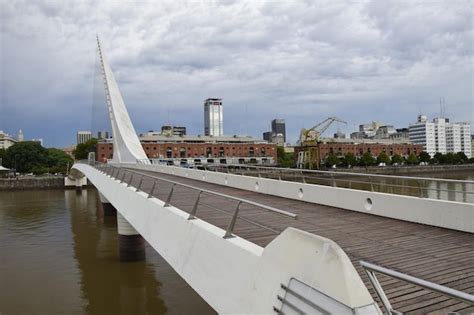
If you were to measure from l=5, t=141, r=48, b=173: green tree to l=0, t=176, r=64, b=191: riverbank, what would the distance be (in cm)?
2386

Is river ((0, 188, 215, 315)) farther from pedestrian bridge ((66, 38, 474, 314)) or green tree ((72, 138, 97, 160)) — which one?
green tree ((72, 138, 97, 160))

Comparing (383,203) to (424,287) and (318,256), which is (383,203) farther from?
(424,287)

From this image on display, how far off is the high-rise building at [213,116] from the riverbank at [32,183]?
116 m

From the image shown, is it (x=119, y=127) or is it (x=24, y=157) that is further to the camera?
(x=24, y=157)

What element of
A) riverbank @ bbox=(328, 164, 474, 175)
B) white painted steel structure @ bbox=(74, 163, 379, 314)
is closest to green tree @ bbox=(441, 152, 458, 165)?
riverbank @ bbox=(328, 164, 474, 175)

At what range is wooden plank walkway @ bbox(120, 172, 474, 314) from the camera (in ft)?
12.2

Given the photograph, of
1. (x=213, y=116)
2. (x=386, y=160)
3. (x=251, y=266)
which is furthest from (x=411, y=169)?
(x=213, y=116)

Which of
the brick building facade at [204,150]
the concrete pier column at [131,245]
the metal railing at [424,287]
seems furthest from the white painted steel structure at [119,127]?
the brick building facade at [204,150]

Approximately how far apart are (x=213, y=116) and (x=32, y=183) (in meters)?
122

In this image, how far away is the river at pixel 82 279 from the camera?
11.6 m

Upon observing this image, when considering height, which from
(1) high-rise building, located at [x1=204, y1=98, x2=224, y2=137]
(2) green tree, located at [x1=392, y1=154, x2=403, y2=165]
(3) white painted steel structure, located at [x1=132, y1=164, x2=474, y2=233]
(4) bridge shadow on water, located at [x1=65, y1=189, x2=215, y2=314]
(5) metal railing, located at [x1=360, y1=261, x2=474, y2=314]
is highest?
(1) high-rise building, located at [x1=204, y1=98, x2=224, y2=137]

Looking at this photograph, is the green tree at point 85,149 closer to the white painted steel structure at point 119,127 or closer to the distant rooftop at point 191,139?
the distant rooftop at point 191,139

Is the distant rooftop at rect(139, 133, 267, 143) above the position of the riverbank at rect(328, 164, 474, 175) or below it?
above

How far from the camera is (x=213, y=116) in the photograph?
18288 cm
